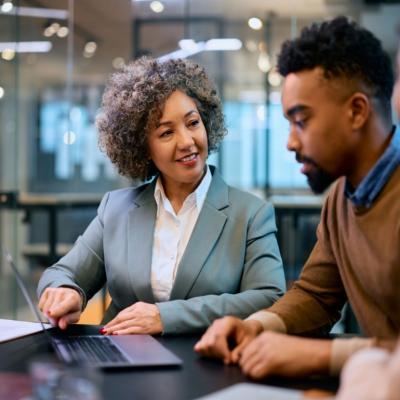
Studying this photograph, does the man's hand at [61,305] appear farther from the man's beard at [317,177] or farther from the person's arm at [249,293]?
the man's beard at [317,177]

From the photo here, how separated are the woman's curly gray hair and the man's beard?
0.77m

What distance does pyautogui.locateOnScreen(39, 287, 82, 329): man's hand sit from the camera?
1.82m

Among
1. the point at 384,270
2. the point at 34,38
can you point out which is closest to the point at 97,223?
the point at 384,270

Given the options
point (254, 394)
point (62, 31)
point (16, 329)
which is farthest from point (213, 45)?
point (254, 394)

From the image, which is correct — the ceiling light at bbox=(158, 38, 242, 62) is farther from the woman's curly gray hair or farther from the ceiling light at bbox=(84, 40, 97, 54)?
the woman's curly gray hair

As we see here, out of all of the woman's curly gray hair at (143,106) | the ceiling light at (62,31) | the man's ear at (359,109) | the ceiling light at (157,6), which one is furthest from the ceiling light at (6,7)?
the man's ear at (359,109)

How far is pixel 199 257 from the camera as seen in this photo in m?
2.06

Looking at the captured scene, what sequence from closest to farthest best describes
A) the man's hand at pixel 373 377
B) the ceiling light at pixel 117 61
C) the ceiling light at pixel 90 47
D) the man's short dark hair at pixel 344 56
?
the man's hand at pixel 373 377 → the man's short dark hair at pixel 344 56 → the ceiling light at pixel 90 47 → the ceiling light at pixel 117 61

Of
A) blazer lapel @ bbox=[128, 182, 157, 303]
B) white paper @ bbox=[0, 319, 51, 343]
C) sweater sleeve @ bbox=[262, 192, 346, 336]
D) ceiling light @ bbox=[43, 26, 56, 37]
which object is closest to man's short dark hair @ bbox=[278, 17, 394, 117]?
sweater sleeve @ bbox=[262, 192, 346, 336]

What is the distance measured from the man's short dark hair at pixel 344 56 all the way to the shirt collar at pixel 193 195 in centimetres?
71

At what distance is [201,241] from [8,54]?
3.15 meters

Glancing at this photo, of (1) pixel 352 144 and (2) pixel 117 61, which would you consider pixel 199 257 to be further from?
(2) pixel 117 61

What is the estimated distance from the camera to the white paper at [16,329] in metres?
1.68

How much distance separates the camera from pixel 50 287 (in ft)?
6.54
